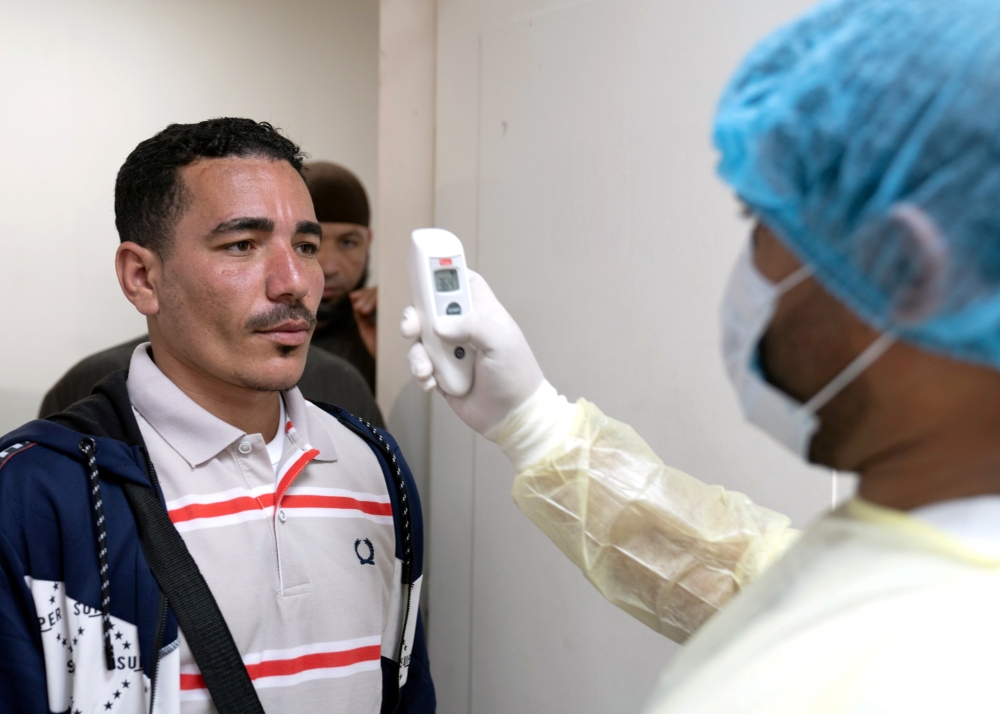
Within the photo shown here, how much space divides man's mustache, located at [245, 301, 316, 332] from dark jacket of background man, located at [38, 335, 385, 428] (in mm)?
726

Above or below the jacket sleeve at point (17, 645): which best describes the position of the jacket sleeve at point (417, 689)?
below

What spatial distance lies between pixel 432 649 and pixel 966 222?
1703 millimetres

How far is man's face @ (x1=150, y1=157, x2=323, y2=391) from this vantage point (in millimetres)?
1112

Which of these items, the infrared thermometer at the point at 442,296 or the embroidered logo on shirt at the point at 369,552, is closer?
the infrared thermometer at the point at 442,296

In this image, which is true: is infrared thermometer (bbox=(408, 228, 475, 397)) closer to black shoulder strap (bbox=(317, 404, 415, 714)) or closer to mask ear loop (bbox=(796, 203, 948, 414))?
black shoulder strap (bbox=(317, 404, 415, 714))

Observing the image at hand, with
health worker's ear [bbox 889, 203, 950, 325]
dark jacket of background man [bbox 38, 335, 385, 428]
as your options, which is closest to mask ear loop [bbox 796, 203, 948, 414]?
health worker's ear [bbox 889, 203, 950, 325]

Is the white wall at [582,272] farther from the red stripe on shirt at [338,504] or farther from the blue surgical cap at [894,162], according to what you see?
the blue surgical cap at [894,162]

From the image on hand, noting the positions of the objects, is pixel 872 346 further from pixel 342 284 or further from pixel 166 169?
pixel 342 284

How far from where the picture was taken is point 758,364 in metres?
0.66

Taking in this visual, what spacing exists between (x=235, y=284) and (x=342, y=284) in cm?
122

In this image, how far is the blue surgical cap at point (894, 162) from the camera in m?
0.49

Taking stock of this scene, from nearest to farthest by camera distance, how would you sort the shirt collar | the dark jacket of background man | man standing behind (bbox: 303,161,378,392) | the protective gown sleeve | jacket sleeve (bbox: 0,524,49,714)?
jacket sleeve (bbox: 0,524,49,714)
the protective gown sleeve
the shirt collar
the dark jacket of background man
man standing behind (bbox: 303,161,378,392)

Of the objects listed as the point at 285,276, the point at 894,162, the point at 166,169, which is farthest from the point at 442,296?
the point at 894,162

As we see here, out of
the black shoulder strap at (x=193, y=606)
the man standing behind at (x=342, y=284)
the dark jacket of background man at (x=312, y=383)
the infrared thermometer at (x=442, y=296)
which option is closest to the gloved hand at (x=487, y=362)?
the infrared thermometer at (x=442, y=296)
